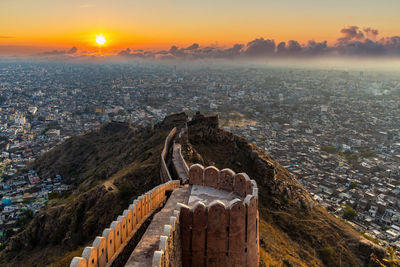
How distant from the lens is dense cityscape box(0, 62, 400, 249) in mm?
44000

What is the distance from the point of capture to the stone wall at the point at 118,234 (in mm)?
7295

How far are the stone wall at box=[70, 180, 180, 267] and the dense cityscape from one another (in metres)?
29.9

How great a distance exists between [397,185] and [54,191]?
170 feet

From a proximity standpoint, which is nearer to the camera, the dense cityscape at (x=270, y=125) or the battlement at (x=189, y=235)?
the battlement at (x=189, y=235)

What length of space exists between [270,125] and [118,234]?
8513cm

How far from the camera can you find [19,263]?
2469 centimetres

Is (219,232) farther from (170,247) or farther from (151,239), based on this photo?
(151,239)

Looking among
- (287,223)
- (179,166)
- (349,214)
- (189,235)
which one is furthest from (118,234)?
(349,214)

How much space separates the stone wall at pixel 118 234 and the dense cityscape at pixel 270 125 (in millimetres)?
29907

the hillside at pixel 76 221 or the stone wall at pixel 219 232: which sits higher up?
the stone wall at pixel 219 232

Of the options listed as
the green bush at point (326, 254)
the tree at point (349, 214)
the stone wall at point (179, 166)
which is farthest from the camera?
the tree at point (349, 214)

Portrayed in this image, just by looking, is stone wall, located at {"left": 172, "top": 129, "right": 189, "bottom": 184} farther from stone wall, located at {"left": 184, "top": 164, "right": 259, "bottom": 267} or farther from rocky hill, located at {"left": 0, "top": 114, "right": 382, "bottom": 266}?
stone wall, located at {"left": 184, "top": 164, "right": 259, "bottom": 267}

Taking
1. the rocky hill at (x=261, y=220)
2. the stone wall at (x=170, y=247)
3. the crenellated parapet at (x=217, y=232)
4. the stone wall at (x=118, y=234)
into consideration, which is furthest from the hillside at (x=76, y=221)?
the stone wall at (x=170, y=247)

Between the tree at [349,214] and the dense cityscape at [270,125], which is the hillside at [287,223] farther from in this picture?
the dense cityscape at [270,125]
